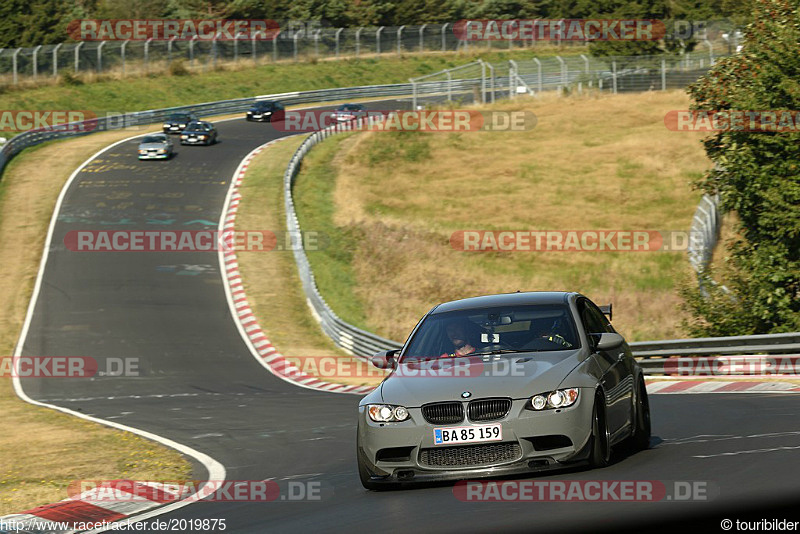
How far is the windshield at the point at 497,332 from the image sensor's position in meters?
9.73

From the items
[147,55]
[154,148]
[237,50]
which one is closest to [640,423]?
[154,148]

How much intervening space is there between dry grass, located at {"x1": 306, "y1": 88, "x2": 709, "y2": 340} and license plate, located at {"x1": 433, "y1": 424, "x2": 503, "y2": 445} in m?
20.5

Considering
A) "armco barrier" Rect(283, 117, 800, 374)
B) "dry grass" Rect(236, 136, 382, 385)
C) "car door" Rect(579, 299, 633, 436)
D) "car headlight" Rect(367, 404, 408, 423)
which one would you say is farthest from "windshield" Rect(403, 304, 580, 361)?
"dry grass" Rect(236, 136, 382, 385)

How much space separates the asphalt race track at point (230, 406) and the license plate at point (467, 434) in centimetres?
46

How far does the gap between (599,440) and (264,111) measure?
5858 cm

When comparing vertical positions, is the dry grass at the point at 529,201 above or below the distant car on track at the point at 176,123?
below

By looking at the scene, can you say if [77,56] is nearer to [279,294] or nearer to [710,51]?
[710,51]

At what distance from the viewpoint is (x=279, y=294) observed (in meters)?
34.0

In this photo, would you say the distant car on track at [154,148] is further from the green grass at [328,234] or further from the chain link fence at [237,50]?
the chain link fence at [237,50]

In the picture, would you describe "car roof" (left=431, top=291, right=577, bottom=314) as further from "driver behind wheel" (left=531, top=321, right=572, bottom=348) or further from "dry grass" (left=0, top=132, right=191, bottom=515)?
"dry grass" (left=0, top=132, right=191, bottom=515)

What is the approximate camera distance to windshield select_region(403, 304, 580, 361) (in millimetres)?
9727

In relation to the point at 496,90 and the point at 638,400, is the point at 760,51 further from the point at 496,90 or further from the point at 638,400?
the point at 496,90

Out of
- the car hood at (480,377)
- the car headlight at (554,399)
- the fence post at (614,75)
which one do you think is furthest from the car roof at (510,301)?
the fence post at (614,75)

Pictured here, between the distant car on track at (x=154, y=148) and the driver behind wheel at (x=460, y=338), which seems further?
the distant car on track at (x=154, y=148)
